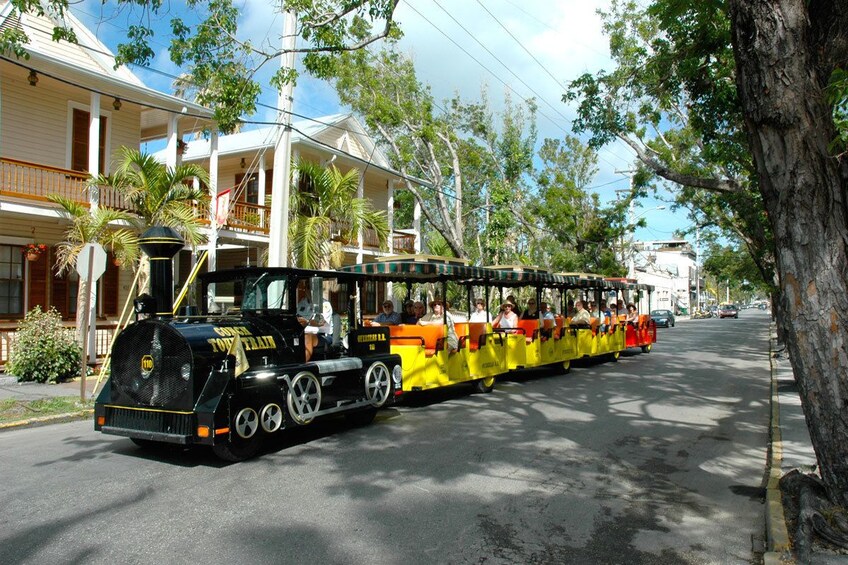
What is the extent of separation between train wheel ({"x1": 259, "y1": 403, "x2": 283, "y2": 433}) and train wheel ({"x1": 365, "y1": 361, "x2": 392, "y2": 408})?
1.85 metres

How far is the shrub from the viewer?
1319cm

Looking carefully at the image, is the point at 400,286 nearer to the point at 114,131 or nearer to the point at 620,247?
the point at 114,131

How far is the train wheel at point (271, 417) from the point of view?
7441mm

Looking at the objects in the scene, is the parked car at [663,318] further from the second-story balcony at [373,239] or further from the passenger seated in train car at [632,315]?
the passenger seated in train car at [632,315]

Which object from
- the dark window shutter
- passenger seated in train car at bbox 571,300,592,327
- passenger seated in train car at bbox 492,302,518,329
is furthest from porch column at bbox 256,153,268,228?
passenger seated in train car at bbox 571,300,592,327

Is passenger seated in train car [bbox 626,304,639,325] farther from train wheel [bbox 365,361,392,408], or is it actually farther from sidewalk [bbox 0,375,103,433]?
sidewalk [bbox 0,375,103,433]

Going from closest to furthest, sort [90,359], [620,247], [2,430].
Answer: [2,430] < [90,359] < [620,247]

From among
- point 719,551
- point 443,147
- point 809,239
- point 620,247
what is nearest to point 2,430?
point 719,551

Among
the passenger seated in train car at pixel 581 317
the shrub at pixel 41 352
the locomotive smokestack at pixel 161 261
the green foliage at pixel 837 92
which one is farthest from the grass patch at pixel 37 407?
the passenger seated in train car at pixel 581 317

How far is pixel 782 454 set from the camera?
7598 mm

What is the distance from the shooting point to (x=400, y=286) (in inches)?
595

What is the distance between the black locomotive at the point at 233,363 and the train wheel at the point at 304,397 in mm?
12

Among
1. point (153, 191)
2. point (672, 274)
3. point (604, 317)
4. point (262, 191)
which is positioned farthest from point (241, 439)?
point (672, 274)

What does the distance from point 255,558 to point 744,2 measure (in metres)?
5.53
